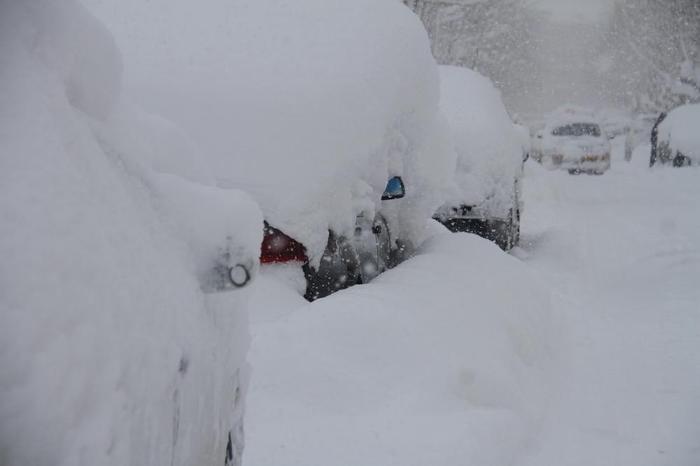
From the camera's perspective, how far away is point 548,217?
12289mm

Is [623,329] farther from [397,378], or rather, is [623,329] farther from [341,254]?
[397,378]

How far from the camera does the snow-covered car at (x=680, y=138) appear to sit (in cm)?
2130

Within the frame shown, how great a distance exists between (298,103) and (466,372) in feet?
5.17

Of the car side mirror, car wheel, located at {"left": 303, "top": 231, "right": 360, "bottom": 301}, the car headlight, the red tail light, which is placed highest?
the car headlight

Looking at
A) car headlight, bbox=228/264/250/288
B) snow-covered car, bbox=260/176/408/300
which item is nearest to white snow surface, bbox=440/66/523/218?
snow-covered car, bbox=260/176/408/300

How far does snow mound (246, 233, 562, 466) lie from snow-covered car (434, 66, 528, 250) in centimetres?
290

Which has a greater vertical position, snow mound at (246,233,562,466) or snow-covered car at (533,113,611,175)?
snow mound at (246,233,562,466)

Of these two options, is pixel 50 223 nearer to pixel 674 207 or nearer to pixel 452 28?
pixel 674 207

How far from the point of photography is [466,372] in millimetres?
3588

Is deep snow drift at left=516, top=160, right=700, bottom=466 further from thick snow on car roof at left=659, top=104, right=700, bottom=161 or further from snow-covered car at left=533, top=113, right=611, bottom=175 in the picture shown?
thick snow on car roof at left=659, top=104, right=700, bottom=161

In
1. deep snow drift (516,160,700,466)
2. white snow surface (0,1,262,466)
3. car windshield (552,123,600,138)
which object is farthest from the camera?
car windshield (552,123,600,138)

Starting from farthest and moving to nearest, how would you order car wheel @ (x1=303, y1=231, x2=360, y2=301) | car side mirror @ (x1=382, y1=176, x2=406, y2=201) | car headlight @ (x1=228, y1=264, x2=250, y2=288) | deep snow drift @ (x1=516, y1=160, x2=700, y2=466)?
1. car side mirror @ (x1=382, y1=176, x2=406, y2=201)
2. car wheel @ (x1=303, y1=231, x2=360, y2=301)
3. deep snow drift @ (x1=516, y1=160, x2=700, y2=466)
4. car headlight @ (x1=228, y1=264, x2=250, y2=288)

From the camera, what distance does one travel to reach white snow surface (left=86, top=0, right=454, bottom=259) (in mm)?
3805

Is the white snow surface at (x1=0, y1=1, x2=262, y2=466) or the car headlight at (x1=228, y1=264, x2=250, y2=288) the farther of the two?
the car headlight at (x1=228, y1=264, x2=250, y2=288)
